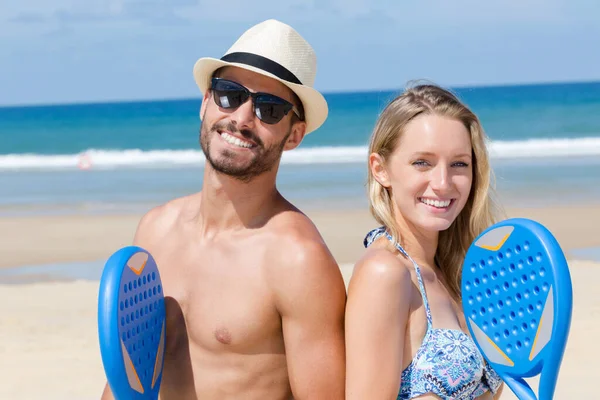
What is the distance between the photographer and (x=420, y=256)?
106 inches

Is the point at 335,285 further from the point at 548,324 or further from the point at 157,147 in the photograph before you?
the point at 157,147

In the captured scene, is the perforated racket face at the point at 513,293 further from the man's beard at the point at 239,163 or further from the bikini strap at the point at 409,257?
the man's beard at the point at 239,163

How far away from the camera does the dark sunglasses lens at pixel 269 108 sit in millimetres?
2656

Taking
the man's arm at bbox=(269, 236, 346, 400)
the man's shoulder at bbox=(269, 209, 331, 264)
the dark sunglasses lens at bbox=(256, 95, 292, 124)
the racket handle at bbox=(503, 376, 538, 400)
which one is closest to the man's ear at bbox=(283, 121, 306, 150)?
the dark sunglasses lens at bbox=(256, 95, 292, 124)

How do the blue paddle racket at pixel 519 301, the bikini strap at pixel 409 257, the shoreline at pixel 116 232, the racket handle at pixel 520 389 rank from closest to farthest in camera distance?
1. the blue paddle racket at pixel 519 301
2. the racket handle at pixel 520 389
3. the bikini strap at pixel 409 257
4. the shoreline at pixel 116 232

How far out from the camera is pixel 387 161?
2.65m

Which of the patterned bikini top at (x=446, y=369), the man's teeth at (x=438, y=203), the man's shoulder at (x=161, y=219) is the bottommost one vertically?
the patterned bikini top at (x=446, y=369)

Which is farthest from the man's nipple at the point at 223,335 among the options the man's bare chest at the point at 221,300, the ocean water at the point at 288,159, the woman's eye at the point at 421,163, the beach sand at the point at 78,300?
the beach sand at the point at 78,300

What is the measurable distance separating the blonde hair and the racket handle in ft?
1.41

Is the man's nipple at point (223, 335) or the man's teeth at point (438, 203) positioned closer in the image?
the man's teeth at point (438, 203)

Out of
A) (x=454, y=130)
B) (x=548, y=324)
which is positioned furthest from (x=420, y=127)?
(x=548, y=324)

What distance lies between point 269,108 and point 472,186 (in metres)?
0.67

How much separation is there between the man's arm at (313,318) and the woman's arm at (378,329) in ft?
0.44

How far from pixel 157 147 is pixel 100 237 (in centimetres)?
1926
